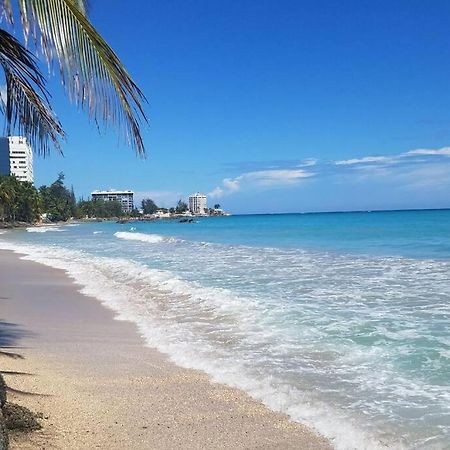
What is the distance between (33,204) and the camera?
306 feet

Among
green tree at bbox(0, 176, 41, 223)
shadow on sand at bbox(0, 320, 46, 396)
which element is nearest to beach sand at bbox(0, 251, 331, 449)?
shadow on sand at bbox(0, 320, 46, 396)

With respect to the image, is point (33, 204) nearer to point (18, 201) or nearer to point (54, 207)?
point (18, 201)

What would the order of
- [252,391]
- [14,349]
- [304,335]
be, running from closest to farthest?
[252,391] < [14,349] < [304,335]

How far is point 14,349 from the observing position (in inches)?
253

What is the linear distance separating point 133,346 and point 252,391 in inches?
92.0

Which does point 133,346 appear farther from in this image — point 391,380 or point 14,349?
point 391,380

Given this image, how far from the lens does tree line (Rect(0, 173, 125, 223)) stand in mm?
79188

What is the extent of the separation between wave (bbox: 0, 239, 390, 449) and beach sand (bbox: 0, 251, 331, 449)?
185 millimetres

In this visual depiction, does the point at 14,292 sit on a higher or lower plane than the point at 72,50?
lower

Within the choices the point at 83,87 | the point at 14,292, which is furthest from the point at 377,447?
the point at 14,292

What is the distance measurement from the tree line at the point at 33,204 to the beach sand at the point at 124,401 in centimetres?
6456

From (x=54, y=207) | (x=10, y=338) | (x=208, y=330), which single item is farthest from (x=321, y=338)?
(x=54, y=207)

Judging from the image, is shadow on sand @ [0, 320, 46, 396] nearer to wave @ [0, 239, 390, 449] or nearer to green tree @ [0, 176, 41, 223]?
wave @ [0, 239, 390, 449]

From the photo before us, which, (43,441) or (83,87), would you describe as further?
(43,441)
